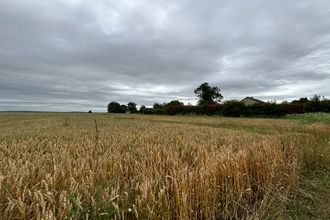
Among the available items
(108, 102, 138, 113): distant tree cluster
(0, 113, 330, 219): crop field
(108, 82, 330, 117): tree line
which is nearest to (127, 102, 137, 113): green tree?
(108, 102, 138, 113): distant tree cluster

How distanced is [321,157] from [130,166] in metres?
6.24

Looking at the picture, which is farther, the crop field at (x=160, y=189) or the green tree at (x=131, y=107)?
the green tree at (x=131, y=107)

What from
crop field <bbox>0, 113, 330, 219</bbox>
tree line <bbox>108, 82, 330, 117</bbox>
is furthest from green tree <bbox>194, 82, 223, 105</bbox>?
crop field <bbox>0, 113, 330, 219</bbox>

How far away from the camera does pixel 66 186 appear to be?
3053 mm

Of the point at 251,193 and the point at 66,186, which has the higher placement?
the point at 66,186

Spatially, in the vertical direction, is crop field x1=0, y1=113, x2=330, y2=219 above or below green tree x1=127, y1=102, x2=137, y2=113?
below

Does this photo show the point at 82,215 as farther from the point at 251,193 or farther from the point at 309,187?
the point at 309,187

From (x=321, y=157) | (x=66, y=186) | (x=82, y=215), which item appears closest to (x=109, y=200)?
(x=82, y=215)

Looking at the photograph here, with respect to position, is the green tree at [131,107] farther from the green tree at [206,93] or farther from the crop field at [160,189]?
the crop field at [160,189]

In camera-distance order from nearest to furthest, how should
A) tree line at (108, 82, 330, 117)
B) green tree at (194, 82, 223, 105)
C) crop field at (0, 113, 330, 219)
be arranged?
1. crop field at (0, 113, 330, 219)
2. tree line at (108, 82, 330, 117)
3. green tree at (194, 82, 223, 105)

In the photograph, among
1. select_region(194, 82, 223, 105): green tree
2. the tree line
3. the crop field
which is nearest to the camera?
the crop field

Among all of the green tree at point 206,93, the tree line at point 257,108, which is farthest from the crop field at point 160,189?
the green tree at point 206,93

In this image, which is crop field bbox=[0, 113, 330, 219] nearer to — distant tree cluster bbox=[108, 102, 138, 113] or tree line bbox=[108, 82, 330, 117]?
tree line bbox=[108, 82, 330, 117]

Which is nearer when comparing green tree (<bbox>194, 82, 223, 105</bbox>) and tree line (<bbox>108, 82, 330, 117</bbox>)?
tree line (<bbox>108, 82, 330, 117</bbox>)
